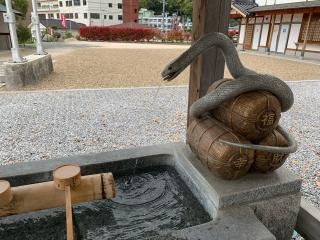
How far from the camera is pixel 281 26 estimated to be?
1803 cm

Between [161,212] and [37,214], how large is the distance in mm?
851

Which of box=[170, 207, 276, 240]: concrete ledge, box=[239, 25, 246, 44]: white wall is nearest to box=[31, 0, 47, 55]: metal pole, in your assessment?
box=[170, 207, 276, 240]: concrete ledge

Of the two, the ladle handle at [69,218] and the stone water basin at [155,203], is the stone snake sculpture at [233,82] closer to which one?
the stone water basin at [155,203]

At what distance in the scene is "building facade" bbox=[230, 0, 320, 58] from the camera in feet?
50.4

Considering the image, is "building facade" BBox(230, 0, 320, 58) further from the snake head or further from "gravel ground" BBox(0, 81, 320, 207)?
the snake head

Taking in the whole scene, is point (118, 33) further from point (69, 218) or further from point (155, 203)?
point (69, 218)

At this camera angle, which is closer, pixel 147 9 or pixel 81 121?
pixel 81 121

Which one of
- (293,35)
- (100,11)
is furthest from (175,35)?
(100,11)

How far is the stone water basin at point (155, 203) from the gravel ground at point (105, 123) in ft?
5.25

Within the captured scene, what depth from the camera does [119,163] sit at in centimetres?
221

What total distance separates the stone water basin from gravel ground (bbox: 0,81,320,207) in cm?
160

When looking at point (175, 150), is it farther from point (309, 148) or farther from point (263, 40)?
point (263, 40)

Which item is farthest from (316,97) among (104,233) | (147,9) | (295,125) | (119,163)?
(147,9)

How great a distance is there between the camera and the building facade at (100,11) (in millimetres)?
45875
